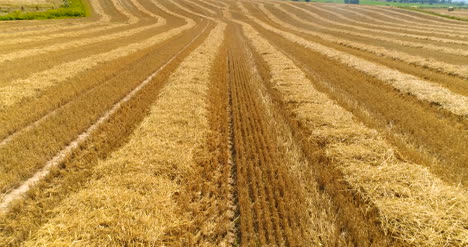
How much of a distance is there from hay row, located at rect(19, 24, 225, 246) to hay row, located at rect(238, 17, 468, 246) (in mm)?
3187

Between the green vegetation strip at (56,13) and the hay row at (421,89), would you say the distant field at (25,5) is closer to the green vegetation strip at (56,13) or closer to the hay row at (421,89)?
the green vegetation strip at (56,13)

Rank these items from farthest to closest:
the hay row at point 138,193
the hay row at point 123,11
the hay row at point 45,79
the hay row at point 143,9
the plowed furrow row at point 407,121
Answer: the hay row at point 143,9 < the hay row at point 123,11 < the hay row at point 45,79 < the plowed furrow row at point 407,121 < the hay row at point 138,193

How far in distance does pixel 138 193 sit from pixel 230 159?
6.96 feet

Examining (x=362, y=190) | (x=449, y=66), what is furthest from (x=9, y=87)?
(x=449, y=66)

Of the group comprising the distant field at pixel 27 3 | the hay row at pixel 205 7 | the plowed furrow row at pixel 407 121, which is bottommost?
the plowed furrow row at pixel 407 121

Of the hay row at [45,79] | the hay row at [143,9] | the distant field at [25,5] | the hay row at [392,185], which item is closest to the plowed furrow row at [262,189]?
the hay row at [392,185]

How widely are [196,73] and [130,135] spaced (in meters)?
5.96

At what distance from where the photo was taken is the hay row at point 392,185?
3.20 m

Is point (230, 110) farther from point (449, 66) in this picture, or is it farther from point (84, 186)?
point (449, 66)

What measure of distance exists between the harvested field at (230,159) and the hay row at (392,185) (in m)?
0.03

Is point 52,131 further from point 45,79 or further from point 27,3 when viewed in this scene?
point 27,3

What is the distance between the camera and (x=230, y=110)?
25.0 feet

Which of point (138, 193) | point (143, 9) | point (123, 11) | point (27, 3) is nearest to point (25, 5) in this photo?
point (27, 3)

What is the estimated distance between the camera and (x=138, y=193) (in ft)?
12.2
